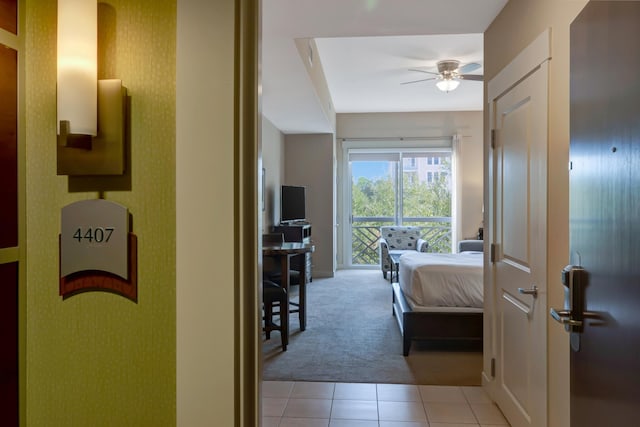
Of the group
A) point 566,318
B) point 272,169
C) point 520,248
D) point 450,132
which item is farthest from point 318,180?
point 566,318

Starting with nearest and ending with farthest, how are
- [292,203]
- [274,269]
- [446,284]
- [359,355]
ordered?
[359,355] → [446,284] → [274,269] → [292,203]

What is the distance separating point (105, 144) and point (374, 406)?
237cm

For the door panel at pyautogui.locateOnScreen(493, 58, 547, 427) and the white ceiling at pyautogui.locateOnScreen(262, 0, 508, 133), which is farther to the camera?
the white ceiling at pyautogui.locateOnScreen(262, 0, 508, 133)

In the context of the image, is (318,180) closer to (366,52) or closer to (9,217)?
(366,52)

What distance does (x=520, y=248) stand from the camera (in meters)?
2.14

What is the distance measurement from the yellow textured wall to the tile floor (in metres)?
1.72

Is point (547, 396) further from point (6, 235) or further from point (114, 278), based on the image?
point (6, 235)

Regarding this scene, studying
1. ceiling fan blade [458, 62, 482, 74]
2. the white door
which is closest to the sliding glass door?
ceiling fan blade [458, 62, 482, 74]

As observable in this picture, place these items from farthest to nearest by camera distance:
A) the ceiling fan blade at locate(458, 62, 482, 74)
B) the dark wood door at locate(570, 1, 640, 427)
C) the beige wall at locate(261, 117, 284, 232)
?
the beige wall at locate(261, 117, 284, 232)
the ceiling fan blade at locate(458, 62, 482, 74)
the dark wood door at locate(570, 1, 640, 427)

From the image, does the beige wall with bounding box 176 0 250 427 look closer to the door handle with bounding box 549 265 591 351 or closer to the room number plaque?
the room number plaque

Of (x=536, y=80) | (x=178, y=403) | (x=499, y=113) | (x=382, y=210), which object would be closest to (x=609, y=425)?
(x=178, y=403)

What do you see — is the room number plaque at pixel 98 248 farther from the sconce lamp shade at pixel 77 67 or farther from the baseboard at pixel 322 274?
the baseboard at pixel 322 274

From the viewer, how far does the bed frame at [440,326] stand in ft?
11.6

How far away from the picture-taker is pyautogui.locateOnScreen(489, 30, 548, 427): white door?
6.15 feet
